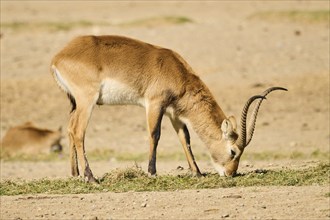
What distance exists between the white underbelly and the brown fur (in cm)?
3

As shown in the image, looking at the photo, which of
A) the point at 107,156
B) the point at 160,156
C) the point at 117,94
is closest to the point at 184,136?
the point at 117,94

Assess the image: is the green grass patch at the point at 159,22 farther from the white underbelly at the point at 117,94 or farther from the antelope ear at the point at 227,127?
the antelope ear at the point at 227,127

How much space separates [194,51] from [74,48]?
47.1 feet

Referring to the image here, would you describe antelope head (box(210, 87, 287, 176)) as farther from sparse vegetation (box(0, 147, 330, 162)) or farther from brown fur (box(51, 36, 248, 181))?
sparse vegetation (box(0, 147, 330, 162))

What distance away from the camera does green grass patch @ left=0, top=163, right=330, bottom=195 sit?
12.4 m

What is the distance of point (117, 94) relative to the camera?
13.7 metres

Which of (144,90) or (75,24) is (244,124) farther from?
(75,24)

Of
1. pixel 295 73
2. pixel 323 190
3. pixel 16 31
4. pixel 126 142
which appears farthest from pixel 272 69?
pixel 323 190

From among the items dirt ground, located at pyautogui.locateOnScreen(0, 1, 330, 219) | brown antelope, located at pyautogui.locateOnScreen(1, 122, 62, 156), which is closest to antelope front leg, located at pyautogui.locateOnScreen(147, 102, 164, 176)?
dirt ground, located at pyautogui.locateOnScreen(0, 1, 330, 219)

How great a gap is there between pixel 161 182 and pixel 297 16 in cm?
2090

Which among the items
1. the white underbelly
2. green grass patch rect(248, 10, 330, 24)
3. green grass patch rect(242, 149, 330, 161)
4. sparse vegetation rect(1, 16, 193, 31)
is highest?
the white underbelly

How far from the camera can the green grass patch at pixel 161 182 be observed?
40.8 ft

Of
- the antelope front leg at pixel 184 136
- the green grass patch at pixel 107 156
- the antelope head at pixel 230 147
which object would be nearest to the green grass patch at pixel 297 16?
the green grass patch at pixel 107 156

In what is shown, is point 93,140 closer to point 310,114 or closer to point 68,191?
point 310,114
